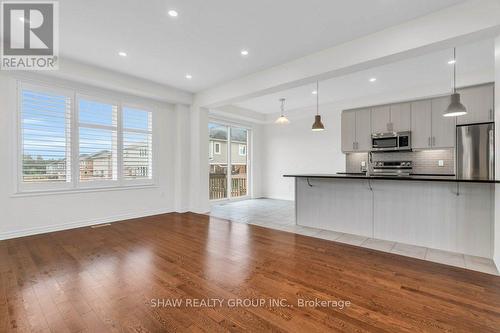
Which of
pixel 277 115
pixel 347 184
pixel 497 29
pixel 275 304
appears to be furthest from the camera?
pixel 277 115

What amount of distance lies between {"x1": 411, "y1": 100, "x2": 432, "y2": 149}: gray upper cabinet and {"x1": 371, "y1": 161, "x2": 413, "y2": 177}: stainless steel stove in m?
0.57

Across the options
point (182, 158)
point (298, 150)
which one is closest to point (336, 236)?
point (182, 158)

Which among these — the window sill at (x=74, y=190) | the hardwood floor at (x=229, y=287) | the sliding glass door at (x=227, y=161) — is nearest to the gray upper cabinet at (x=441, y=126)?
the hardwood floor at (x=229, y=287)

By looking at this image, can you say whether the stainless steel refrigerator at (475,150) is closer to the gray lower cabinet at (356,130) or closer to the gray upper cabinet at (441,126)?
the gray upper cabinet at (441,126)

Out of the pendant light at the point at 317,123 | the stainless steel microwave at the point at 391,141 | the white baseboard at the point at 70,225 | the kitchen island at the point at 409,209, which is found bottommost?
the white baseboard at the point at 70,225

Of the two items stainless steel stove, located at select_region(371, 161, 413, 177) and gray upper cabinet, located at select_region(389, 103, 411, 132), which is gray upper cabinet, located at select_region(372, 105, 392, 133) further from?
stainless steel stove, located at select_region(371, 161, 413, 177)

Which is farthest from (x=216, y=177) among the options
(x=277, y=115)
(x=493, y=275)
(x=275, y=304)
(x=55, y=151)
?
(x=493, y=275)

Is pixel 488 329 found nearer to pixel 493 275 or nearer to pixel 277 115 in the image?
pixel 493 275

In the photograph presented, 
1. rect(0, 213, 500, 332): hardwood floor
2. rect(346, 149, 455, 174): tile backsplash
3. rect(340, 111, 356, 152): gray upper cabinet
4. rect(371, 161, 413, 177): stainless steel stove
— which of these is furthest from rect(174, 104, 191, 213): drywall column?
rect(371, 161, 413, 177): stainless steel stove

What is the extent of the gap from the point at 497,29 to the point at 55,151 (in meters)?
6.65

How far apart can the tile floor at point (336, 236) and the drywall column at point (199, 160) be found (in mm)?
485

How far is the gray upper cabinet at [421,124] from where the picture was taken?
17.8 feet

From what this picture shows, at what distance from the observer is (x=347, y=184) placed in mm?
4188

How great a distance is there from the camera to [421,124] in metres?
5.51
